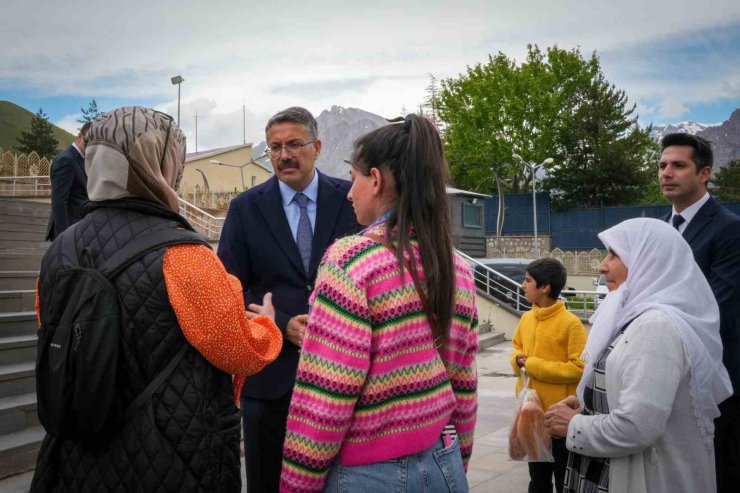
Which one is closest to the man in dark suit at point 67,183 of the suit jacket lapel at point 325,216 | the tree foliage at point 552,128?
Answer: the suit jacket lapel at point 325,216

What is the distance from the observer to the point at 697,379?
8.50ft

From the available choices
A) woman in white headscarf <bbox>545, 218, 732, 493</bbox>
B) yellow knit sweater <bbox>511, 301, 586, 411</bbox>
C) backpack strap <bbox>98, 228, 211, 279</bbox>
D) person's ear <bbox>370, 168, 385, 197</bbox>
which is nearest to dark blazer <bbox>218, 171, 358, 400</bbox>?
backpack strap <bbox>98, 228, 211, 279</bbox>

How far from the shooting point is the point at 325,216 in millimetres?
3387

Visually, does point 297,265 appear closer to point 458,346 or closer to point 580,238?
point 458,346

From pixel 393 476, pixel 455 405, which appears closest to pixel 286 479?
pixel 393 476

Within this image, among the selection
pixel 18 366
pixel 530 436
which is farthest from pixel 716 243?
pixel 18 366

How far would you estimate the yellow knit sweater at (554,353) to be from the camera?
4.54m

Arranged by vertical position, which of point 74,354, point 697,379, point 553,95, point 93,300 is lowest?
point 697,379

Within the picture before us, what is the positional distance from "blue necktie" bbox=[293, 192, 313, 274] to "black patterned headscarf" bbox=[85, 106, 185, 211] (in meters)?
1.11

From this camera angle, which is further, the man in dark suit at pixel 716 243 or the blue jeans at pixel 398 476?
the man in dark suit at pixel 716 243

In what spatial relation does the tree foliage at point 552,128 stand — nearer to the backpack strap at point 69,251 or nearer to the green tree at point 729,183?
the green tree at point 729,183

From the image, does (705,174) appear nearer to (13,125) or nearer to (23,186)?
(23,186)

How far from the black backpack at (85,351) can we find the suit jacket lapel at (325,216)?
1.21 metres

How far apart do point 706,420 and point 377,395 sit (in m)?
1.44
